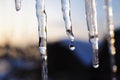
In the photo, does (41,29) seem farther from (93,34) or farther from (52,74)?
(52,74)

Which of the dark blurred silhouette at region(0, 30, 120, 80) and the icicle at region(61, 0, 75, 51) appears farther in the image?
the dark blurred silhouette at region(0, 30, 120, 80)

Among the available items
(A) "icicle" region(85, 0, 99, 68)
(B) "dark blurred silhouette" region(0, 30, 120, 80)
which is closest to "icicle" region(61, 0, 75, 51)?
(A) "icicle" region(85, 0, 99, 68)

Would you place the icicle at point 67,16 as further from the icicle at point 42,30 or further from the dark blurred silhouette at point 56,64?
the dark blurred silhouette at point 56,64

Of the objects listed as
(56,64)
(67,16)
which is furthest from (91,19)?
(56,64)

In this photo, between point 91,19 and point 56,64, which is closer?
point 91,19

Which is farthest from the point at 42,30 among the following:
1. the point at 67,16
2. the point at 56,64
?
the point at 56,64

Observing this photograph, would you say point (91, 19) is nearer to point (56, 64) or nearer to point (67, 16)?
point (67, 16)

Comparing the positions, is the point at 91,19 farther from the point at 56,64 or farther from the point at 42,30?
the point at 56,64

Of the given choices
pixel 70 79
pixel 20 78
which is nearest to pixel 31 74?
pixel 20 78

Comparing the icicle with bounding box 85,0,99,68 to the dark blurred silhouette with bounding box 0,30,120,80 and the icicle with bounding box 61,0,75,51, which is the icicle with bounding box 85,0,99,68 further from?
the dark blurred silhouette with bounding box 0,30,120,80

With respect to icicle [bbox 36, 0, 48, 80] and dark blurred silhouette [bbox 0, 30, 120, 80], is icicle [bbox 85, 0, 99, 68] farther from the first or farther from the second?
dark blurred silhouette [bbox 0, 30, 120, 80]

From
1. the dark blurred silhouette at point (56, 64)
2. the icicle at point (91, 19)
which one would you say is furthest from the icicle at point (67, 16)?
the dark blurred silhouette at point (56, 64)
